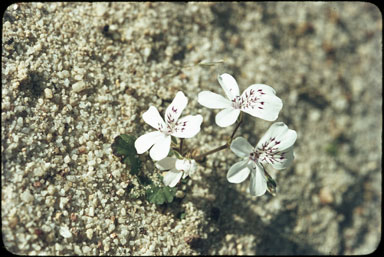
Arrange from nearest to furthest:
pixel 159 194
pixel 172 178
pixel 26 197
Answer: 1. pixel 26 197
2. pixel 172 178
3. pixel 159 194

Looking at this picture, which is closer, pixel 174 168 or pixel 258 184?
pixel 258 184

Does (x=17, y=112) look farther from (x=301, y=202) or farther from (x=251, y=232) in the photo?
(x=301, y=202)

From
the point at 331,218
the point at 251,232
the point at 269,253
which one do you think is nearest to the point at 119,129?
the point at 251,232

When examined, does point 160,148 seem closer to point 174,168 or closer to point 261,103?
point 174,168

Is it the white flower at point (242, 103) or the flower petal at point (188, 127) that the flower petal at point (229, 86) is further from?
the flower petal at point (188, 127)

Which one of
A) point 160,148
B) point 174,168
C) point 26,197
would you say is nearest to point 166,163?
point 174,168

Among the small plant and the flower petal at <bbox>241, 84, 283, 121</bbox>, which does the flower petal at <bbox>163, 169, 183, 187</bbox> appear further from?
the flower petal at <bbox>241, 84, 283, 121</bbox>

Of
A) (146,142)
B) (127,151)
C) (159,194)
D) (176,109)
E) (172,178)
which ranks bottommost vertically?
(159,194)

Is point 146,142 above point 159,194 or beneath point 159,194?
above
